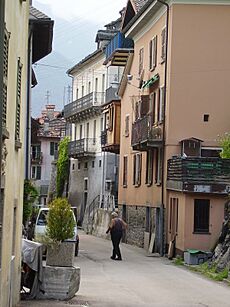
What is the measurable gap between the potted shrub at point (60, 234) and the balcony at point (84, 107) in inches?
1668

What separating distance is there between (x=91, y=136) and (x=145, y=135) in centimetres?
2620

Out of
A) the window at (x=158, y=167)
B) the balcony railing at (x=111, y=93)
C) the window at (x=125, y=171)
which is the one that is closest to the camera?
the window at (x=158, y=167)

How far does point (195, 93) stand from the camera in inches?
1401

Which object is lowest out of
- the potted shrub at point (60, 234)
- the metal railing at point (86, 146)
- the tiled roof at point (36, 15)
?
the potted shrub at point (60, 234)

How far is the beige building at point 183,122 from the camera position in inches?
1270

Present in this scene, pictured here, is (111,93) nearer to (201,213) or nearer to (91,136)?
(91,136)

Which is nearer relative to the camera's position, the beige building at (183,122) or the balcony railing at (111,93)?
the beige building at (183,122)

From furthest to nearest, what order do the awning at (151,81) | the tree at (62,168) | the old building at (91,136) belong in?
the tree at (62,168) < the old building at (91,136) < the awning at (151,81)

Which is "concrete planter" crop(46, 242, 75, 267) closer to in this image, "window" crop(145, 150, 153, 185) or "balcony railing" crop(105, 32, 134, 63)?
"window" crop(145, 150, 153, 185)

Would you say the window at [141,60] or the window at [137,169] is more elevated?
the window at [141,60]

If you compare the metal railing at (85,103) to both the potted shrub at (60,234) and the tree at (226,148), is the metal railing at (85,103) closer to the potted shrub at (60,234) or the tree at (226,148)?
the tree at (226,148)

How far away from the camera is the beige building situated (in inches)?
1270

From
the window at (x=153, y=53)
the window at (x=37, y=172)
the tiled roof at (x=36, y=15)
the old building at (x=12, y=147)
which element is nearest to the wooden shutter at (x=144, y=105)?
the window at (x=153, y=53)

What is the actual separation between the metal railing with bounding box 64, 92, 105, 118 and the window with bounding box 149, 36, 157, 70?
20763mm
